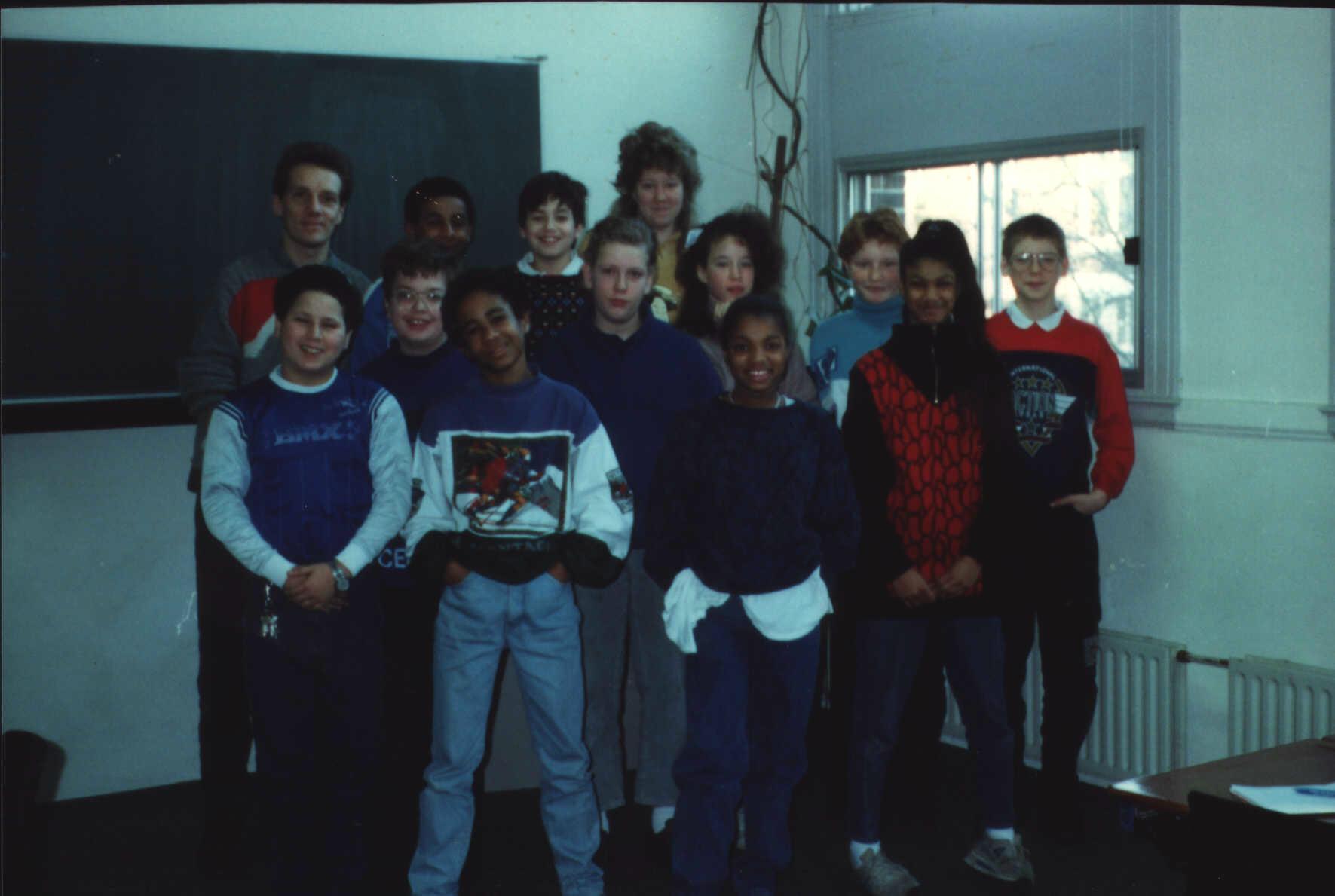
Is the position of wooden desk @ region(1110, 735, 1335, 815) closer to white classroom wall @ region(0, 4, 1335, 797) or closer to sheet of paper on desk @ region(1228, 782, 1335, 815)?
sheet of paper on desk @ region(1228, 782, 1335, 815)

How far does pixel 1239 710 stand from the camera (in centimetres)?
306

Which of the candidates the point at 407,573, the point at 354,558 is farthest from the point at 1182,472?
the point at 354,558

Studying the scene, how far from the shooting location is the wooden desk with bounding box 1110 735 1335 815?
5.01 feet

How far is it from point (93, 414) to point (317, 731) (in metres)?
1.20

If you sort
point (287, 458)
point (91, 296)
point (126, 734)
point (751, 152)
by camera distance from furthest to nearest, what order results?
point (751, 152)
point (126, 734)
point (91, 296)
point (287, 458)

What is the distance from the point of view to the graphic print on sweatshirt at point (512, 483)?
2.50m

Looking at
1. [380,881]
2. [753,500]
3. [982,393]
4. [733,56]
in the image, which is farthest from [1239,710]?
[733,56]

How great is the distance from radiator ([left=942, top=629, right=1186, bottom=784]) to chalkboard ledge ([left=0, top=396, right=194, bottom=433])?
2.45 m

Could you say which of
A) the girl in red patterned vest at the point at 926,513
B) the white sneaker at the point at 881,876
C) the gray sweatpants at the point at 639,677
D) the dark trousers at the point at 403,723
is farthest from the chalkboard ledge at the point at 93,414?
the white sneaker at the point at 881,876

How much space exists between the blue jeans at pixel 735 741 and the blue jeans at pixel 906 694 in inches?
7.6

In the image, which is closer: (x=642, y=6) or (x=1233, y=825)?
(x=1233, y=825)

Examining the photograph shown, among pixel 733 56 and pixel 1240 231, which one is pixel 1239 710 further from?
pixel 733 56

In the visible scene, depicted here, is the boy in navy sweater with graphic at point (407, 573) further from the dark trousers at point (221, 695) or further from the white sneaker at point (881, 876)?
the white sneaker at point (881, 876)

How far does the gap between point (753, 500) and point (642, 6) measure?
7.51 feet
